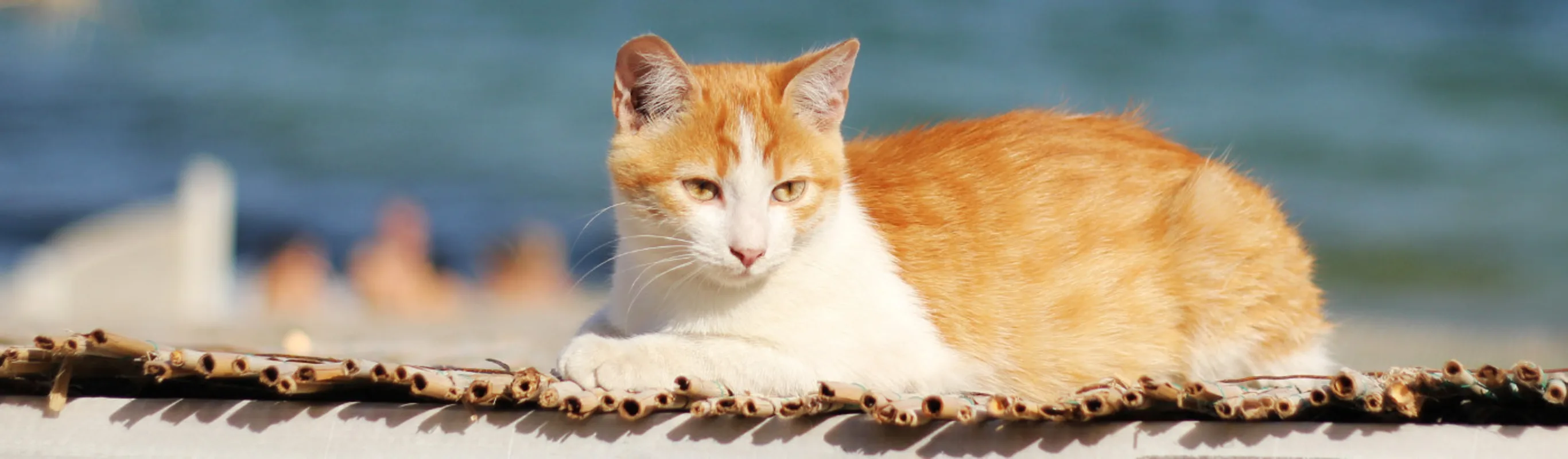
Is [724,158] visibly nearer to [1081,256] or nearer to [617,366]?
[617,366]

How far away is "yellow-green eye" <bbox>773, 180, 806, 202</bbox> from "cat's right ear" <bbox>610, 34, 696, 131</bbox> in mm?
207

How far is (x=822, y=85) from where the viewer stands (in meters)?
1.93

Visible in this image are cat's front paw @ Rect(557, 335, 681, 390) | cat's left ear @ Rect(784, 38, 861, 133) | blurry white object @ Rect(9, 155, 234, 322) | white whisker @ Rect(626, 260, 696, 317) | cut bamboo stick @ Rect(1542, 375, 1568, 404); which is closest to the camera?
cut bamboo stick @ Rect(1542, 375, 1568, 404)

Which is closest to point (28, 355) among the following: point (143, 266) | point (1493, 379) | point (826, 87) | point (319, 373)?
point (319, 373)

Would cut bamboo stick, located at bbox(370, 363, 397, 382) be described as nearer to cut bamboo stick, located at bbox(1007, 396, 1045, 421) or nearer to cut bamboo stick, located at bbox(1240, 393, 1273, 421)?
cut bamboo stick, located at bbox(1007, 396, 1045, 421)

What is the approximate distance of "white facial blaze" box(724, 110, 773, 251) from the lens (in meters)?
1.73

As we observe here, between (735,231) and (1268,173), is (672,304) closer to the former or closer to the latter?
(735,231)

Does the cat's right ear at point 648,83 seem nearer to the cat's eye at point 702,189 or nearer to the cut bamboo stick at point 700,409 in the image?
the cat's eye at point 702,189

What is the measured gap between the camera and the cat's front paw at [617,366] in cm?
167

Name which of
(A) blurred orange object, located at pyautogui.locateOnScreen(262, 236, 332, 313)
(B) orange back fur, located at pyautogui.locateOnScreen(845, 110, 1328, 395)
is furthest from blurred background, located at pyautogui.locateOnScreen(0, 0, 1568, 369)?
(B) orange back fur, located at pyautogui.locateOnScreen(845, 110, 1328, 395)

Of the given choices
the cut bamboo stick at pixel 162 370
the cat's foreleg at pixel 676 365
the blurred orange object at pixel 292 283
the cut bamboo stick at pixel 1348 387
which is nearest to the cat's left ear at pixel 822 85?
the cat's foreleg at pixel 676 365

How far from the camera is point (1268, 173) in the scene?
9.34 m

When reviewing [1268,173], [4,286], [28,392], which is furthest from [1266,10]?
[28,392]

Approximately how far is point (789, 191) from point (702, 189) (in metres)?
0.14
